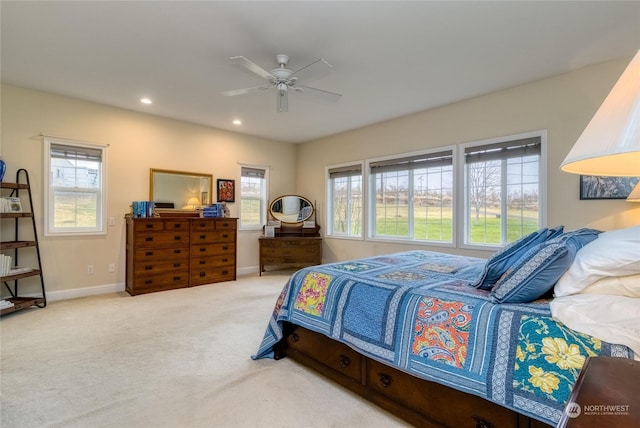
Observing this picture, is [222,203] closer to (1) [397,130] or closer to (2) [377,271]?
(1) [397,130]

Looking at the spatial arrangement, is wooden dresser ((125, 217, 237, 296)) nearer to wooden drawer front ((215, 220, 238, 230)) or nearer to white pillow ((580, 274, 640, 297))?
wooden drawer front ((215, 220, 238, 230))

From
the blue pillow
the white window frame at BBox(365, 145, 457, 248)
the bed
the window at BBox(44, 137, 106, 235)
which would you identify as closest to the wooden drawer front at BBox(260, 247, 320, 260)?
the white window frame at BBox(365, 145, 457, 248)

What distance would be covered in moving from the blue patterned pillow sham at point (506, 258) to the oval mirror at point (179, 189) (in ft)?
14.9

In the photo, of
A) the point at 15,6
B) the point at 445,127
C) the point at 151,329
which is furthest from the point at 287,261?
the point at 15,6

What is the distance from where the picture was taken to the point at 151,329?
9.86 feet

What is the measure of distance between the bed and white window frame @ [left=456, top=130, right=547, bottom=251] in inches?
73.7

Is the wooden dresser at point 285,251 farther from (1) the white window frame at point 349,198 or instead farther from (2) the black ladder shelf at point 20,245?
(2) the black ladder shelf at point 20,245

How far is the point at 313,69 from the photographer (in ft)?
8.83

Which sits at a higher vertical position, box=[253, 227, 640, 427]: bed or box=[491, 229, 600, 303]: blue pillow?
box=[491, 229, 600, 303]: blue pillow

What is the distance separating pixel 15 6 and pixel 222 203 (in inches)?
135

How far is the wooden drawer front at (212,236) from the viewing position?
186 inches

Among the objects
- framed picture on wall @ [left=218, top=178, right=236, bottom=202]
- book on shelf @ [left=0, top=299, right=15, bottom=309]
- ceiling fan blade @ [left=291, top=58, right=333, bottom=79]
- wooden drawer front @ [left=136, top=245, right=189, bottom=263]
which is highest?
ceiling fan blade @ [left=291, top=58, right=333, bottom=79]

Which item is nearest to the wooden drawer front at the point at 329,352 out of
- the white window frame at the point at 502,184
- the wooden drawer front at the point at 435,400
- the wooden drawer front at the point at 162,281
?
the wooden drawer front at the point at 435,400

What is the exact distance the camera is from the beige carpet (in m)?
1.73
